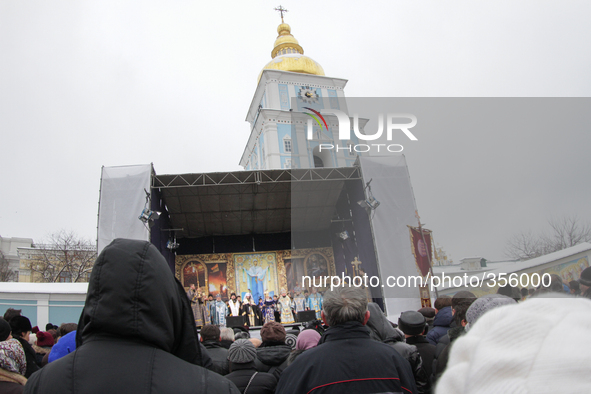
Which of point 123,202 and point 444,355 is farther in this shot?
point 123,202

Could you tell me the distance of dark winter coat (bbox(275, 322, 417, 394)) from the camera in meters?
1.78

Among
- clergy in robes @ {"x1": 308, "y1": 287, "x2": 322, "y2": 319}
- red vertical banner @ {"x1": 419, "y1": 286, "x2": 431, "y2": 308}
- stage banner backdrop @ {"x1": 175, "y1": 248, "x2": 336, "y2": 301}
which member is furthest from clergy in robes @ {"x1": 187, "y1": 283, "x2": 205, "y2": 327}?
red vertical banner @ {"x1": 419, "y1": 286, "x2": 431, "y2": 308}

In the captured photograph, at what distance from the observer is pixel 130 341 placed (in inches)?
47.9

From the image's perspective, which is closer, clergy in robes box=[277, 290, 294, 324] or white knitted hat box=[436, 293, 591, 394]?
white knitted hat box=[436, 293, 591, 394]

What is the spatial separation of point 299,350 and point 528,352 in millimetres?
2445

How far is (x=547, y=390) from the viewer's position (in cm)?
51

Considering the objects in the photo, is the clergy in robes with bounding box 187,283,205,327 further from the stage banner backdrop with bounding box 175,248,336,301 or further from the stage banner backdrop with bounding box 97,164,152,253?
the stage banner backdrop with bounding box 97,164,152,253

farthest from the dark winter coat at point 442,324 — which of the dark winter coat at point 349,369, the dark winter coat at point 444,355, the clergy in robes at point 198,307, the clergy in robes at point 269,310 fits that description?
the clergy in robes at point 198,307

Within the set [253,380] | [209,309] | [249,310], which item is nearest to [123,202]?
[209,309]

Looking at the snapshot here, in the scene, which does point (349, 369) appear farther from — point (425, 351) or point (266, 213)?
point (266, 213)

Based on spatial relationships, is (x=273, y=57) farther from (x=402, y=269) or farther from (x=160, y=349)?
(x=160, y=349)

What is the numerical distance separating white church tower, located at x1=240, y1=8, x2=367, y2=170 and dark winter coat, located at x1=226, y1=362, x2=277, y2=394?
22271 millimetres

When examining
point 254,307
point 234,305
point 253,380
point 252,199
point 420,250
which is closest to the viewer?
point 253,380

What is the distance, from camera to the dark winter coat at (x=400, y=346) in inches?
105
